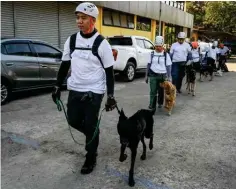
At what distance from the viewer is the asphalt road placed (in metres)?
3.74

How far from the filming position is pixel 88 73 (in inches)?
146

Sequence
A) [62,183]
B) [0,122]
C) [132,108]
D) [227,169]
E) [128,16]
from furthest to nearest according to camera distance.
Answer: [128,16], [132,108], [0,122], [227,169], [62,183]

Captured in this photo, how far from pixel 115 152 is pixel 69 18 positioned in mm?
12213

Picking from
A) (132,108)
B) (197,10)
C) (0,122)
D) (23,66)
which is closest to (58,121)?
(0,122)

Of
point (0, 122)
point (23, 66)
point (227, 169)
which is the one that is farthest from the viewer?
point (23, 66)

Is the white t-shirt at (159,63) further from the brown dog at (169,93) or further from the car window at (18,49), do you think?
the car window at (18,49)

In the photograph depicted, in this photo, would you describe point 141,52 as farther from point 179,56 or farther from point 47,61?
point 47,61

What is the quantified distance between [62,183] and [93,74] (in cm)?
135

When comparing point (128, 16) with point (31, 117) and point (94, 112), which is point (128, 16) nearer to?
point (31, 117)

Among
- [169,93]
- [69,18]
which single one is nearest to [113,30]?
[69,18]

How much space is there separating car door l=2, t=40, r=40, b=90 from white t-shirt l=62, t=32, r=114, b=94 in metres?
4.59

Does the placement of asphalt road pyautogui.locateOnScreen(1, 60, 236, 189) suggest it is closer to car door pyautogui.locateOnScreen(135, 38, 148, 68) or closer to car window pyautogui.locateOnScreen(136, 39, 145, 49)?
car door pyautogui.locateOnScreen(135, 38, 148, 68)

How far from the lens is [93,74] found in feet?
12.2

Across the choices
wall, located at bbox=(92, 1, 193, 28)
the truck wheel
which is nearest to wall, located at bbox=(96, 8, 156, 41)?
wall, located at bbox=(92, 1, 193, 28)
